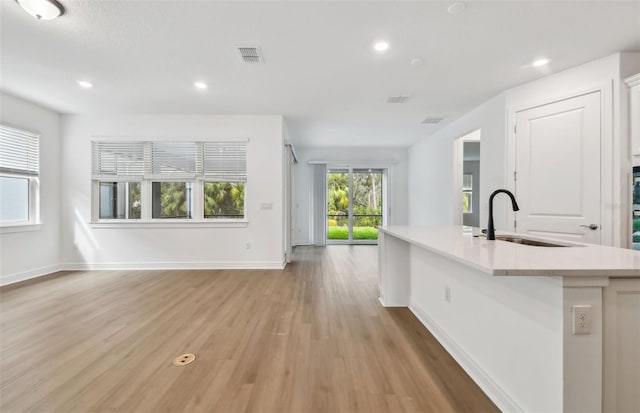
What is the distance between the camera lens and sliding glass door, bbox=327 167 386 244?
7.75m

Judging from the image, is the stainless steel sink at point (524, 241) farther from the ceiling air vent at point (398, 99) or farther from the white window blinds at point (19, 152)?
the white window blinds at point (19, 152)

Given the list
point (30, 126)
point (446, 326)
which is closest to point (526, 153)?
point (446, 326)

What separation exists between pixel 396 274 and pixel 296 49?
259cm

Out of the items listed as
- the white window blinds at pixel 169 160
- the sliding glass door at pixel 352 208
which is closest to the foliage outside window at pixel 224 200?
the white window blinds at pixel 169 160

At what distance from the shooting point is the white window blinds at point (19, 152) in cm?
389

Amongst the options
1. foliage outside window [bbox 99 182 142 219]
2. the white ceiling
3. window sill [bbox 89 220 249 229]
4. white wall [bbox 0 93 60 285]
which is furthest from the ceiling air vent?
white wall [bbox 0 93 60 285]

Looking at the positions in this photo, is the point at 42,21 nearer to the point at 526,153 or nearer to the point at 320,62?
the point at 320,62

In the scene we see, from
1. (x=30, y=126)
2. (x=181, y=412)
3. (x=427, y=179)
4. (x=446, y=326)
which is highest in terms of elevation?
(x=30, y=126)

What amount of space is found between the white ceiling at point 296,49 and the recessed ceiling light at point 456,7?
0.04 m

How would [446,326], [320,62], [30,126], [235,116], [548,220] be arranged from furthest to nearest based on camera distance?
[235,116]
[30,126]
[548,220]
[320,62]
[446,326]

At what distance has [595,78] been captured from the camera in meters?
2.95

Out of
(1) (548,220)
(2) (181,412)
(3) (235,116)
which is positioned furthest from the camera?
(3) (235,116)

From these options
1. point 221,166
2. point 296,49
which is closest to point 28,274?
point 221,166

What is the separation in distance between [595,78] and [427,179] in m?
3.66
